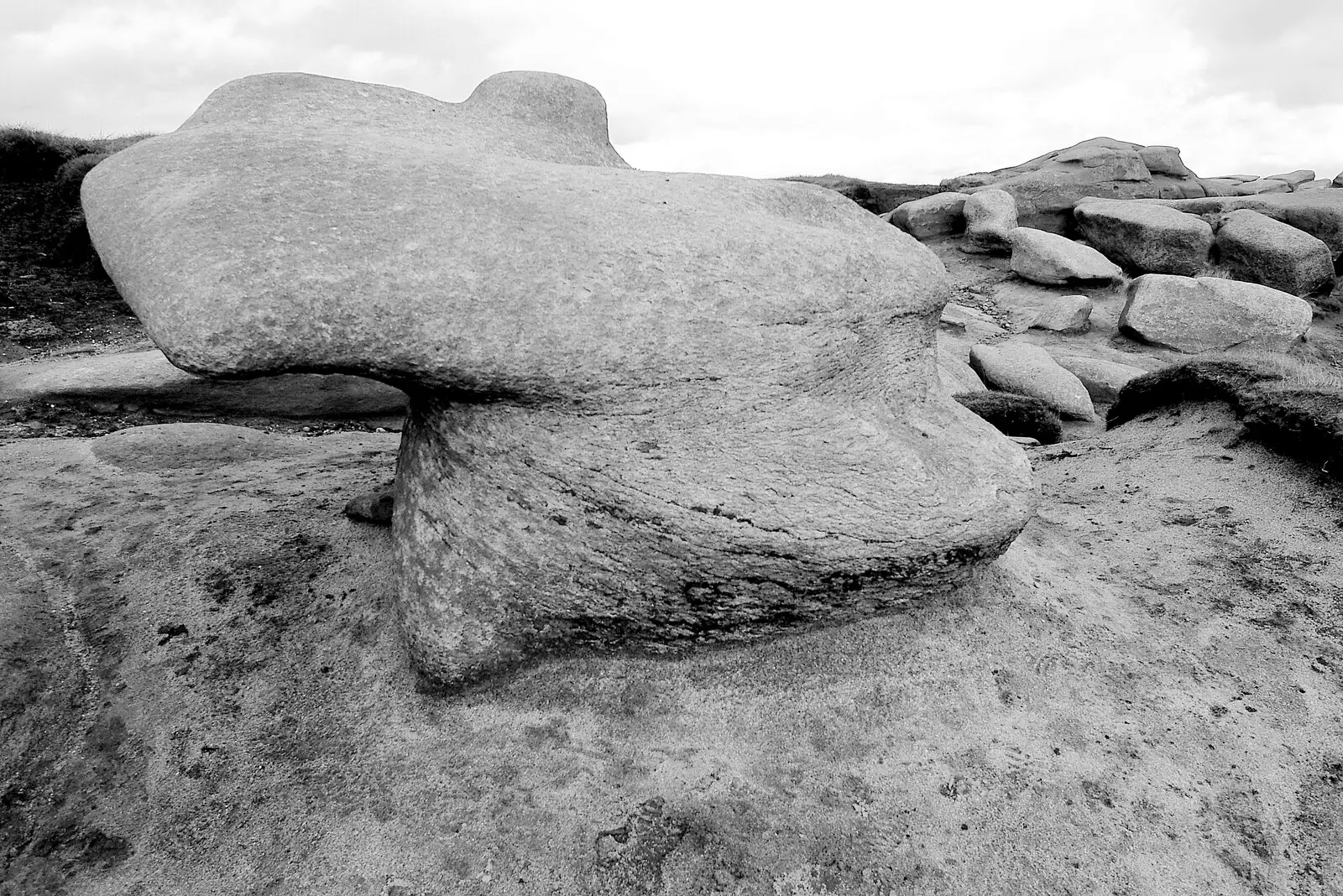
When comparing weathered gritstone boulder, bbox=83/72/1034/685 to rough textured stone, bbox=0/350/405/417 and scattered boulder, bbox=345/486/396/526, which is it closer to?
scattered boulder, bbox=345/486/396/526

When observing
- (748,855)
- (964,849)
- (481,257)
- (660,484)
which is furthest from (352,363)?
(964,849)

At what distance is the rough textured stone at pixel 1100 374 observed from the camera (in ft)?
22.4

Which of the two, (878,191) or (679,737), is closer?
(679,737)

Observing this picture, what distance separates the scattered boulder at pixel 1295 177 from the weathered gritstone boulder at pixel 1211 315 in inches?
398

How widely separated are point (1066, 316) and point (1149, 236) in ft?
6.39

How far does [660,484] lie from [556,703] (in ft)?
2.41

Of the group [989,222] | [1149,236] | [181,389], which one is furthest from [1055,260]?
[181,389]

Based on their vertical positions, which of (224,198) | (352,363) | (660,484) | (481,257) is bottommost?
(660,484)

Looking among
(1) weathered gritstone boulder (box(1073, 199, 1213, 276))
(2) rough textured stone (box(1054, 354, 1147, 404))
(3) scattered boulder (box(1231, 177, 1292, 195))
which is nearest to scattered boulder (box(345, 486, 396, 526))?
(2) rough textured stone (box(1054, 354, 1147, 404))

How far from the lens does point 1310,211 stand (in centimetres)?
1010

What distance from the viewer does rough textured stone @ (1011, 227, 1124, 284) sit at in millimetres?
9539

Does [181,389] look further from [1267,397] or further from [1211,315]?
[1211,315]

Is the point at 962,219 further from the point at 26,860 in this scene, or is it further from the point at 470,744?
the point at 26,860

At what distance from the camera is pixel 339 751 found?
2.33 meters
